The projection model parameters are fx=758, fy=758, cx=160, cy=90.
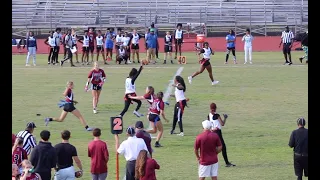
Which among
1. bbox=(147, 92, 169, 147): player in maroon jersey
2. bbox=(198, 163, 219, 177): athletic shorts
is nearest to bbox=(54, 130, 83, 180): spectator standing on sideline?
bbox=(198, 163, 219, 177): athletic shorts

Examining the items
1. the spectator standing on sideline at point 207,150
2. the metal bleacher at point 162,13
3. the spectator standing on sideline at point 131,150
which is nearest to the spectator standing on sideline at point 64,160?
the spectator standing on sideline at point 131,150

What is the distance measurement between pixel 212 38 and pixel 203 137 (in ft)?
122

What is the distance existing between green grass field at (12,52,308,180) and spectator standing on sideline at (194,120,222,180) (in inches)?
58.4

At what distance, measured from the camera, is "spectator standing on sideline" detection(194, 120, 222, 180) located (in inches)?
611

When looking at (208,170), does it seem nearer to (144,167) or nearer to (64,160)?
(144,167)

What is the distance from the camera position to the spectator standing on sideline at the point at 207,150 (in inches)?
611

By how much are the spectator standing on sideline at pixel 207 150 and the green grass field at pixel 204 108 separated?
148 centimetres

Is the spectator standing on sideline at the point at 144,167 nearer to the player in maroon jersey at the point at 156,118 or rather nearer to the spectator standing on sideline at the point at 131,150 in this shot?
the spectator standing on sideline at the point at 131,150

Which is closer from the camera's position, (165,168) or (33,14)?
(165,168)

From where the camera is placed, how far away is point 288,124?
23328mm

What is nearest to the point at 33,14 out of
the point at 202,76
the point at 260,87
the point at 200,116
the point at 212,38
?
the point at 212,38

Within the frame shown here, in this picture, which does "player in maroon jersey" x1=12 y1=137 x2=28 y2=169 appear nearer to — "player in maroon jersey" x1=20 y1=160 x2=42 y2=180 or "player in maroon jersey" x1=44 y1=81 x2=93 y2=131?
"player in maroon jersey" x1=20 y1=160 x2=42 y2=180
